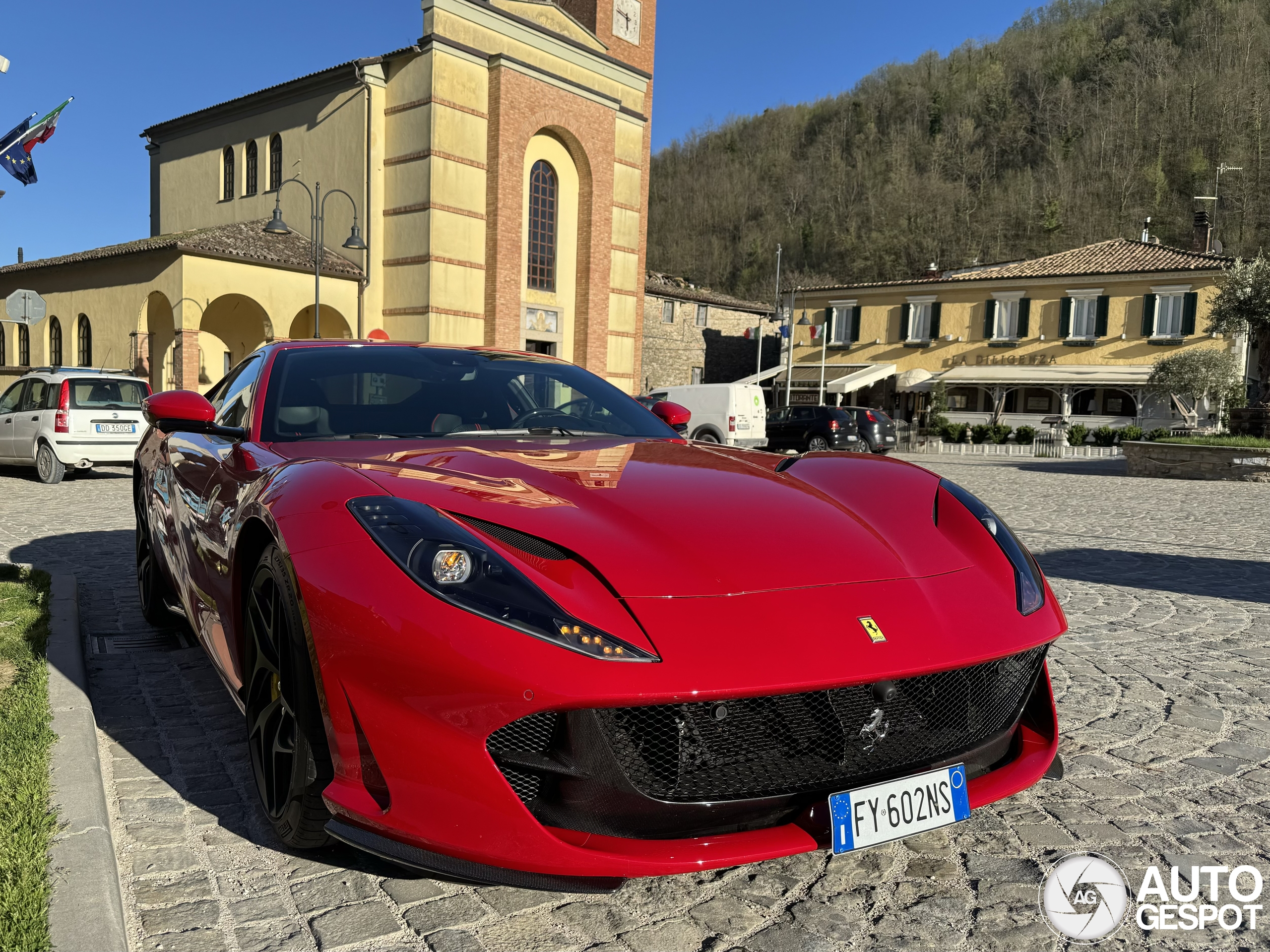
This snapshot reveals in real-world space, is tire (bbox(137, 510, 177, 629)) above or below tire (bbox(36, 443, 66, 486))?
above

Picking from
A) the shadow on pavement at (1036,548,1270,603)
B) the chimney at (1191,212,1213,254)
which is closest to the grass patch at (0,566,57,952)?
the shadow on pavement at (1036,548,1270,603)

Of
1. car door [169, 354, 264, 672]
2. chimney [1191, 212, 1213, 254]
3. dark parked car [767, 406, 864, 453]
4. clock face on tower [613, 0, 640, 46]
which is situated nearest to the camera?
car door [169, 354, 264, 672]

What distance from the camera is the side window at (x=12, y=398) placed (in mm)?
14773

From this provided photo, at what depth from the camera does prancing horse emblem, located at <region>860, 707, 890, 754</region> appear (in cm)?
203

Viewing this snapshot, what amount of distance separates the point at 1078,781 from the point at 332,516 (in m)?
2.50

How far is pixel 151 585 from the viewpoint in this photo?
188 inches

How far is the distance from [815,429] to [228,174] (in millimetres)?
22959

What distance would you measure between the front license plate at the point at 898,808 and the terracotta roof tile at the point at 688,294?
4230 centimetres

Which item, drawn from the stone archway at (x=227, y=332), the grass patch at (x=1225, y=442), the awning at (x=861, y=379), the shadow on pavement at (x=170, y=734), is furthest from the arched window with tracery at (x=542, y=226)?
the shadow on pavement at (x=170, y=734)

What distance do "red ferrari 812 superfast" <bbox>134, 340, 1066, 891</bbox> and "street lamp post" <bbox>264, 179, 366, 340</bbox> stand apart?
69.2ft

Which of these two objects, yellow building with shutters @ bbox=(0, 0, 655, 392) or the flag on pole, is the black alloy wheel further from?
yellow building with shutters @ bbox=(0, 0, 655, 392)

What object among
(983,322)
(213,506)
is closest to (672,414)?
(213,506)

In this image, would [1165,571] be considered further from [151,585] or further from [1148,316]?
A: [1148,316]

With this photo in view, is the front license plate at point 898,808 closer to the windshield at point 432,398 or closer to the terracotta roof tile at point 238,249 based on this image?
the windshield at point 432,398
